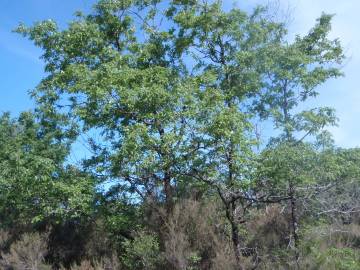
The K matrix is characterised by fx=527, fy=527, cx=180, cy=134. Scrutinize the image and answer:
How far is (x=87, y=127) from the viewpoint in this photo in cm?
1998

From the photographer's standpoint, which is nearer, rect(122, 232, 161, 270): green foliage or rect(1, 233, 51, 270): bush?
rect(122, 232, 161, 270): green foliage

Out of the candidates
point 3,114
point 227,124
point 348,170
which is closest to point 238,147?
point 227,124

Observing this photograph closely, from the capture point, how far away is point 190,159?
1633 cm

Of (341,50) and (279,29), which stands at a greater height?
(279,29)

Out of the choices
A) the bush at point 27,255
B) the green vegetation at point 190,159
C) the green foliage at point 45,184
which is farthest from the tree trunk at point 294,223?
the bush at point 27,255

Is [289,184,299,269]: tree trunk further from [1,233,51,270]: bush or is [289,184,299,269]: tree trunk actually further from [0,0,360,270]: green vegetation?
[1,233,51,270]: bush

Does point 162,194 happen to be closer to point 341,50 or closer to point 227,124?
point 227,124

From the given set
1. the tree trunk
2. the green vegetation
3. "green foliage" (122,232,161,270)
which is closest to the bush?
the green vegetation

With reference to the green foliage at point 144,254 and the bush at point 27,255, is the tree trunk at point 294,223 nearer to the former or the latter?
the green foliage at point 144,254

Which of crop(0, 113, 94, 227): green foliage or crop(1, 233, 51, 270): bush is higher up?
crop(0, 113, 94, 227): green foliage

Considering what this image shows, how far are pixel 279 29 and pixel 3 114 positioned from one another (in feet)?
55.9

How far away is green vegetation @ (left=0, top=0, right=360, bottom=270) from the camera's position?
52.0 ft

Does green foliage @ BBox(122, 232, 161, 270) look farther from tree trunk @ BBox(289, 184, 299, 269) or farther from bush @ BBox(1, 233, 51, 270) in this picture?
bush @ BBox(1, 233, 51, 270)

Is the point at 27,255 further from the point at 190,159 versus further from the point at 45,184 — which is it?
the point at 190,159
